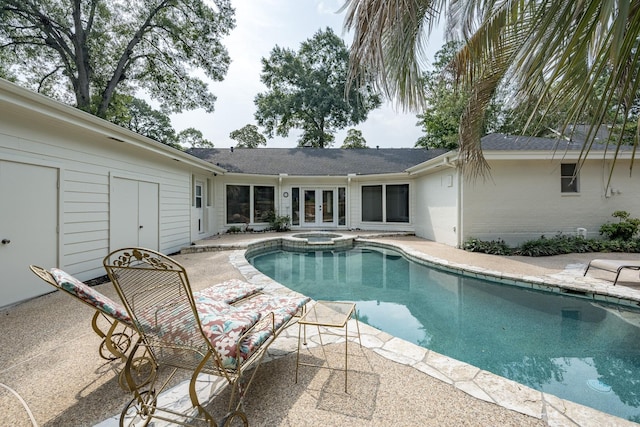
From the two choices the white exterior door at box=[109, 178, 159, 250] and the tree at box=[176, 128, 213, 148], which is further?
the tree at box=[176, 128, 213, 148]

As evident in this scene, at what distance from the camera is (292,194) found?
1388cm

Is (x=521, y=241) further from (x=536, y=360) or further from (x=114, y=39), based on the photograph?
(x=114, y=39)

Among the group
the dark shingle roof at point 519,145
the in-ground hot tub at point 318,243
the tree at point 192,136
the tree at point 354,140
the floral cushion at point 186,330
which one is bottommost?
the in-ground hot tub at point 318,243

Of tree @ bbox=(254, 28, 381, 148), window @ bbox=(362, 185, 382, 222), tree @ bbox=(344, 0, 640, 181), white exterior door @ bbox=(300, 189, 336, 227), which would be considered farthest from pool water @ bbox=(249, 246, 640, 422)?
tree @ bbox=(254, 28, 381, 148)

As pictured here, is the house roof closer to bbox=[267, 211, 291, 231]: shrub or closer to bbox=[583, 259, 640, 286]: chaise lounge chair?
bbox=[267, 211, 291, 231]: shrub

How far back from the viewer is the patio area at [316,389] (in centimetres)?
196

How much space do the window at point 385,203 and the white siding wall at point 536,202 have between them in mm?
4233

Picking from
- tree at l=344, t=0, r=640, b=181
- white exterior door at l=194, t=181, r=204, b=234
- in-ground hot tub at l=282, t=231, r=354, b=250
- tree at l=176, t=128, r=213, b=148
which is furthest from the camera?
tree at l=176, t=128, r=213, b=148

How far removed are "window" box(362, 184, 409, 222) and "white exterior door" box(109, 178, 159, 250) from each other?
906 cm

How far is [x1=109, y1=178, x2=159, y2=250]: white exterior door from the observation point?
6184mm

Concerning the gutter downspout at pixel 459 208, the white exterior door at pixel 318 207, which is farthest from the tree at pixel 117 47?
the gutter downspout at pixel 459 208

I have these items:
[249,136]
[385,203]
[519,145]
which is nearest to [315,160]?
[385,203]

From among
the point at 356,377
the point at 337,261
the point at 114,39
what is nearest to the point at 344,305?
the point at 356,377

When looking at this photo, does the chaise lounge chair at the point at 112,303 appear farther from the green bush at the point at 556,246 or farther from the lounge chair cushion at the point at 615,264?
the green bush at the point at 556,246
